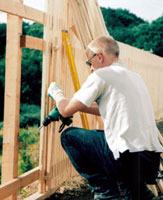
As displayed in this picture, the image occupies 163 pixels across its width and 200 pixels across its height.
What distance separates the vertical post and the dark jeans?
530mm

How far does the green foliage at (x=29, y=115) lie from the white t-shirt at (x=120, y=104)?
37.1 feet

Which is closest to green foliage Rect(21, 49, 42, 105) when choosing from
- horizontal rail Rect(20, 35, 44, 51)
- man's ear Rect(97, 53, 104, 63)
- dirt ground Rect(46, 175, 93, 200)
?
dirt ground Rect(46, 175, 93, 200)

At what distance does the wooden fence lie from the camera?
2.71 meters

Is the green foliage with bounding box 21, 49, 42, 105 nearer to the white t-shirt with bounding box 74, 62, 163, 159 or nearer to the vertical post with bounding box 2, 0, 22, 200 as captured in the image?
the vertical post with bounding box 2, 0, 22, 200

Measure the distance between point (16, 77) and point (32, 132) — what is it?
219 inches

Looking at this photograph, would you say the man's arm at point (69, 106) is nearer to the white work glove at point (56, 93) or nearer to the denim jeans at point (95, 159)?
the white work glove at point (56, 93)

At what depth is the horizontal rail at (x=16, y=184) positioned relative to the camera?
2.56 meters

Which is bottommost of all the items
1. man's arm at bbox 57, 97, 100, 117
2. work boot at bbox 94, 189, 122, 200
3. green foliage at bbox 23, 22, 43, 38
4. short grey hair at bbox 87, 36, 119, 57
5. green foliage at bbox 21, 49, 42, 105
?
work boot at bbox 94, 189, 122, 200

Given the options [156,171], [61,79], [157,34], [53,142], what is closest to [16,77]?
[61,79]

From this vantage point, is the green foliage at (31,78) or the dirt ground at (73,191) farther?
the green foliage at (31,78)

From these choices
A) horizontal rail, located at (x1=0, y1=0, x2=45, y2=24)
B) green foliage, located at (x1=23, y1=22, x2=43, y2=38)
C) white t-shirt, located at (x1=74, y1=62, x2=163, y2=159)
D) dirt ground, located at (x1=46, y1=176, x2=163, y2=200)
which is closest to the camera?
white t-shirt, located at (x1=74, y1=62, x2=163, y2=159)

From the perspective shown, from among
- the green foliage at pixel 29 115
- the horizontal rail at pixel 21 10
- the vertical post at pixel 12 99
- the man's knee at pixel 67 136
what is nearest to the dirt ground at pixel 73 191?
the vertical post at pixel 12 99

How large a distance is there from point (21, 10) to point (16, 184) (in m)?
1.68

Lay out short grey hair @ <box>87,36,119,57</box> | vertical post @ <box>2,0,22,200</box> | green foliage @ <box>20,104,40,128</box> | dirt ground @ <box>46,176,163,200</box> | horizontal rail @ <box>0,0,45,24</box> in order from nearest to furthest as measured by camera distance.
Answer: short grey hair @ <box>87,36,119,57</box>, horizontal rail @ <box>0,0,45,24</box>, vertical post @ <box>2,0,22,200</box>, dirt ground @ <box>46,176,163,200</box>, green foliage @ <box>20,104,40,128</box>
